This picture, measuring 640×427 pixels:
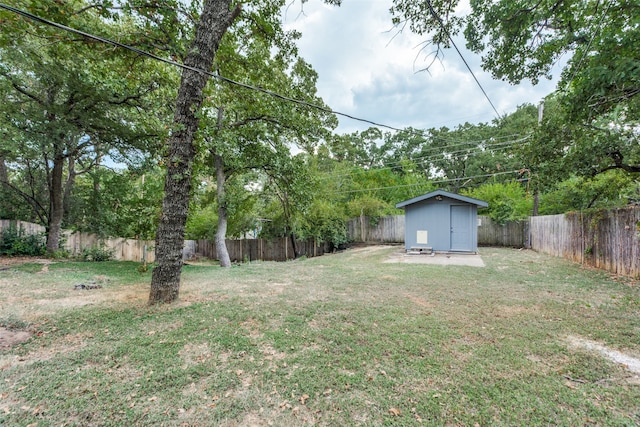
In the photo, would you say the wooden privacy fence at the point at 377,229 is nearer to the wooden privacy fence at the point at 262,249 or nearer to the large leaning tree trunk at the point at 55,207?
the wooden privacy fence at the point at 262,249

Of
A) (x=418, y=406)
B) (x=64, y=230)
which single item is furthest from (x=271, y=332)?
(x=64, y=230)

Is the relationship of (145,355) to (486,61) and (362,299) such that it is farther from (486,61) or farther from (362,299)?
(486,61)

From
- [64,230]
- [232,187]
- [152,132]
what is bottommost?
[64,230]

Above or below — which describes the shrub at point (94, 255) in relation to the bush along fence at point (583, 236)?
Answer: below

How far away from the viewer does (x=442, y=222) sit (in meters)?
11.1

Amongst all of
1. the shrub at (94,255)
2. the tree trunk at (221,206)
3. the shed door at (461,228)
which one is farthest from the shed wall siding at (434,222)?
the shrub at (94,255)

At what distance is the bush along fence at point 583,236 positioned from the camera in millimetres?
5488

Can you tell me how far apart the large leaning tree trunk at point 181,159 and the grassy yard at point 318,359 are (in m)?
0.46

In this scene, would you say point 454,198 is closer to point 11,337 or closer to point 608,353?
point 608,353

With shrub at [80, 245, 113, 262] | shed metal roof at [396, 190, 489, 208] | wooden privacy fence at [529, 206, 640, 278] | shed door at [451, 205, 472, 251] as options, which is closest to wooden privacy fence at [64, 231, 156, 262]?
shrub at [80, 245, 113, 262]

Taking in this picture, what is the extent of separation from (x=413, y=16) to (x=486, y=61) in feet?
7.76

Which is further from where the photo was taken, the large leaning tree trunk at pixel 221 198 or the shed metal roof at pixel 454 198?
the shed metal roof at pixel 454 198

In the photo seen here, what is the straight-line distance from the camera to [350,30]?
6.21 meters

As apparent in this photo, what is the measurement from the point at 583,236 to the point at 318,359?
8.72 metres
